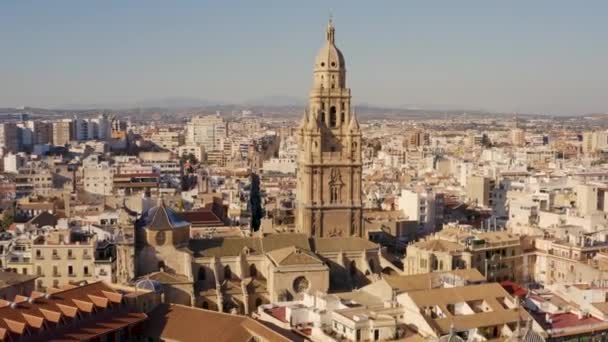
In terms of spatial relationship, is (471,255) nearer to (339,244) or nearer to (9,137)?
(339,244)

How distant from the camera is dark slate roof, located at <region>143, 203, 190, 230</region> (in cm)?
4619

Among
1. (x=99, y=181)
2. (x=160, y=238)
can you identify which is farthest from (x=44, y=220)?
(x=99, y=181)

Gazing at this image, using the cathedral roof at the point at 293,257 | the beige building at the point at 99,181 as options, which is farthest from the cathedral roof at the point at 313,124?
the beige building at the point at 99,181

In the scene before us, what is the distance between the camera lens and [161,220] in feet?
152

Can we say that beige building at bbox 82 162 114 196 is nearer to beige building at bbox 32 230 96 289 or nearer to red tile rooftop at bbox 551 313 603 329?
beige building at bbox 32 230 96 289

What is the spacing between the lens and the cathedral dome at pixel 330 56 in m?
55.4

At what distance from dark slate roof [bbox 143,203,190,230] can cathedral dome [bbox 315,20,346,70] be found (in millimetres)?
15808

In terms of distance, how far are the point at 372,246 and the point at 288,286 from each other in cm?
736

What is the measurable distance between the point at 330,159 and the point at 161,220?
1374cm

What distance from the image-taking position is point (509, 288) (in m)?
44.8

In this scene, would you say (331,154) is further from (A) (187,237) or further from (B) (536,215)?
(B) (536,215)

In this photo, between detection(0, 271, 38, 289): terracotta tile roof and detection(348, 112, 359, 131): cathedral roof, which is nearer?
detection(0, 271, 38, 289): terracotta tile roof

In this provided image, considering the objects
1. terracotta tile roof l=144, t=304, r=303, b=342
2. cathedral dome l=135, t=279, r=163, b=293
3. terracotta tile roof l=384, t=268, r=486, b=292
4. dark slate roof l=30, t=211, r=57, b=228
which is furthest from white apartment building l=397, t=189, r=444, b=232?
terracotta tile roof l=144, t=304, r=303, b=342

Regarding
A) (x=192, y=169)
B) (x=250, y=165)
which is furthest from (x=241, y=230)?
(x=250, y=165)
